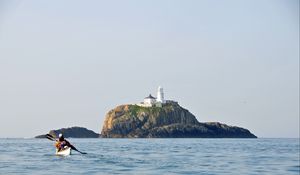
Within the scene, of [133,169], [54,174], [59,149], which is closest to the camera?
[54,174]

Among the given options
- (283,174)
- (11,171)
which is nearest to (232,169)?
(283,174)

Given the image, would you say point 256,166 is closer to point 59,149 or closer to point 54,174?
point 54,174

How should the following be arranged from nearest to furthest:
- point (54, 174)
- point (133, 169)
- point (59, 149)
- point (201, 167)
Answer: point (54, 174) → point (133, 169) → point (201, 167) → point (59, 149)

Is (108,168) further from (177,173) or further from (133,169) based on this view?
(177,173)

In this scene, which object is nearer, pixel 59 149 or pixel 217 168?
pixel 217 168

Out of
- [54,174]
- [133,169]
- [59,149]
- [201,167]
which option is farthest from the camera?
[59,149]

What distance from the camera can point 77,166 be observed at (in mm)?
44781

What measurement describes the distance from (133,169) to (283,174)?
10771mm

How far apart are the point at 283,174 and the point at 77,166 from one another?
1655 cm

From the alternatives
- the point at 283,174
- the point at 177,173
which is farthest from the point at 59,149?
the point at 283,174

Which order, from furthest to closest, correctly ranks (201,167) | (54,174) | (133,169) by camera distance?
(201,167)
(133,169)
(54,174)

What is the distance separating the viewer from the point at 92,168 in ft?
139

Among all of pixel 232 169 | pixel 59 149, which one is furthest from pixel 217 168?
pixel 59 149

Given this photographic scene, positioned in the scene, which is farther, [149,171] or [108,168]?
[108,168]
